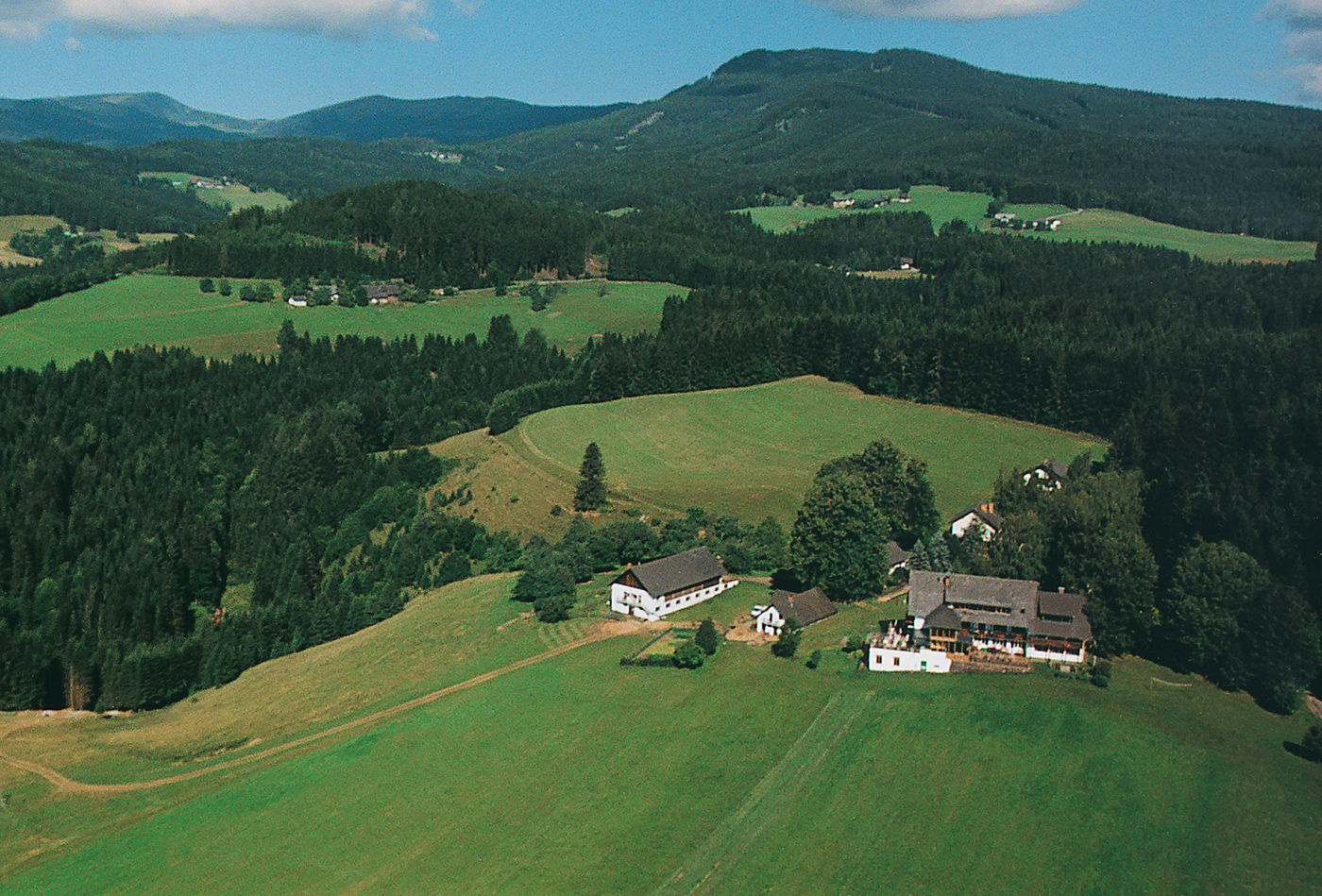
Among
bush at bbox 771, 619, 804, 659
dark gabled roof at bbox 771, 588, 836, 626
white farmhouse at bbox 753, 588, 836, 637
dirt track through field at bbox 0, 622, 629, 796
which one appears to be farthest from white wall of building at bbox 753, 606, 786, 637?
dirt track through field at bbox 0, 622, 629, 796

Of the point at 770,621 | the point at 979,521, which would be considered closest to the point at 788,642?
the point at 770,621

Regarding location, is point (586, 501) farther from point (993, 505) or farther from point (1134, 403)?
point (1134, 403)

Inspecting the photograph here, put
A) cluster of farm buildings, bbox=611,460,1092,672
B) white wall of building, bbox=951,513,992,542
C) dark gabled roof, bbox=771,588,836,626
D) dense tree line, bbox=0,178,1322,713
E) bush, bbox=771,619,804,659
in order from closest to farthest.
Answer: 1. cluster of farm buildings, bbox=611,460,1092,672
2. bush, bbox=771,619,804,659
3. dark gabled roof, bbox=771,588,836,626
4. dense tree line, bbox=0,178,1322,713
5. white wall of building, bbox=951,513,992,542

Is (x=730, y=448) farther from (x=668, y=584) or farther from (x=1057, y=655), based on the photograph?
(x=1057, y=655)

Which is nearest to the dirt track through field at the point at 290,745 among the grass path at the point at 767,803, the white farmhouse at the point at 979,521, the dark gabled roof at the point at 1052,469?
the grass path at the point at 767,803

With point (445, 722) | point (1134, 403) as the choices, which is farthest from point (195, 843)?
point (1134, 403)

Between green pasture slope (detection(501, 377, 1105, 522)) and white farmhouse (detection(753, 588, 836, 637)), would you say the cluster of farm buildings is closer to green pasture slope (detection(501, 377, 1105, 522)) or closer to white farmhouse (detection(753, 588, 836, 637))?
white farmhouse (detection(753, 588, 836, 637))
